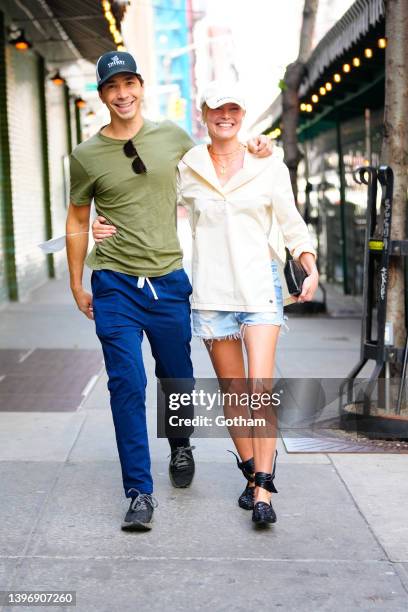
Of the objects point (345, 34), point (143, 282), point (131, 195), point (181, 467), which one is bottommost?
point (181, 467)

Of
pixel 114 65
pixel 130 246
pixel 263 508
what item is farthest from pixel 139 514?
pixel 114 65

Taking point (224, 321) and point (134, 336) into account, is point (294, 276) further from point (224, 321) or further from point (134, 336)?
point (134, 336)

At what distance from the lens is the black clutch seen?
14.8 feet

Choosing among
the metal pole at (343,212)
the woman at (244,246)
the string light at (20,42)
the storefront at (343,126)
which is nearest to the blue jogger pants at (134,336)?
the woman at (244,246)

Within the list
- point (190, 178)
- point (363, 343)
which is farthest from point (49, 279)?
point (190, 178)

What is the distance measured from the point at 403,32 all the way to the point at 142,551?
3.75 metres

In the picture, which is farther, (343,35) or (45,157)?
(45,157)

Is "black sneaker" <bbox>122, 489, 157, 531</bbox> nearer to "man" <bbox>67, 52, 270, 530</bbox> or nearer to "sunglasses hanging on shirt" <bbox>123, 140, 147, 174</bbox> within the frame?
"man" <bbox>67, 52, 270, 530</bbox>

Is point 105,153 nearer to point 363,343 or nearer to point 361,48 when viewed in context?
point 363,343

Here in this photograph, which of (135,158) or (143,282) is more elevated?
(135,158)

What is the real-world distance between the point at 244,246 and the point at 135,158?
616 mm

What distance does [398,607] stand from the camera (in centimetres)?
368

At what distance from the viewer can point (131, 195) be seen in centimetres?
463

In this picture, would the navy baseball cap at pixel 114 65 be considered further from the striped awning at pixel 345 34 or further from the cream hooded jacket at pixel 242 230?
the striped awning at pixel 345 34
